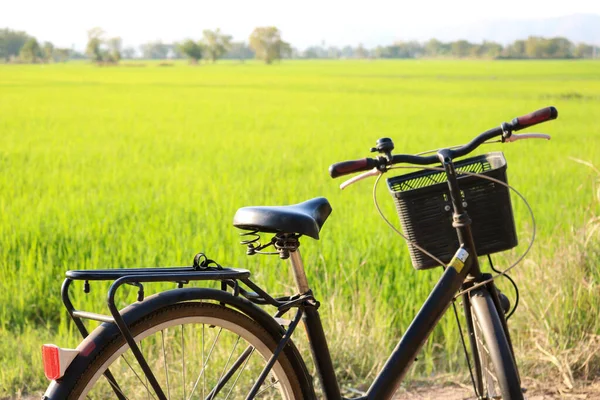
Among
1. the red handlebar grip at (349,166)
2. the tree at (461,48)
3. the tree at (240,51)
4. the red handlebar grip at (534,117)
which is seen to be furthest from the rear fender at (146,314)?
the tree at (461,48)

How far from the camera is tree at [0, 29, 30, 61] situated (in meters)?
45.1

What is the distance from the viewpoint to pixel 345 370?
11.4ft

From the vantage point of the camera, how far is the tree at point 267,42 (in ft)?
283

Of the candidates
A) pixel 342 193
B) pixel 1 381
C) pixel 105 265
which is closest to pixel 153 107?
pixel 342 193

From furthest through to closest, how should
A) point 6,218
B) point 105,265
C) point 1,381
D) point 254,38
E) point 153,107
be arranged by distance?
1. point 254,38
2. point 153,107
3. point 6,218
4. point 105,265
5. point 1,381

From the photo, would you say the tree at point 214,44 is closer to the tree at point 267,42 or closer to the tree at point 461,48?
the tree at point 267,42

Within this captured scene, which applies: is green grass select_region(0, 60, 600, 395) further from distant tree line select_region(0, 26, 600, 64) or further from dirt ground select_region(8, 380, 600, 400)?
distant tree line select_region(0, 26, 600, 64)

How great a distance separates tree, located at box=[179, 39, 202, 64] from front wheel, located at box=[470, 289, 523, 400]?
79418 millimetres

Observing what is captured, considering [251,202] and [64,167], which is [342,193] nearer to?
[251,202]

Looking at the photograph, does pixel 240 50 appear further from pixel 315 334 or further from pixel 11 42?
pixel 315 334

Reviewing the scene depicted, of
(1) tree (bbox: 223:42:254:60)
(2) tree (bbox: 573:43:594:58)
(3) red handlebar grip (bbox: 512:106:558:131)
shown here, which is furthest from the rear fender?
(1) tree (bbox: 223:42:254:60)

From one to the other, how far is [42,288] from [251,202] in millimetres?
2680

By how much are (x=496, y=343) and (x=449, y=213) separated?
37 cm

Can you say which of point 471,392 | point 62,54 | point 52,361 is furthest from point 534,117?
point 62,54
